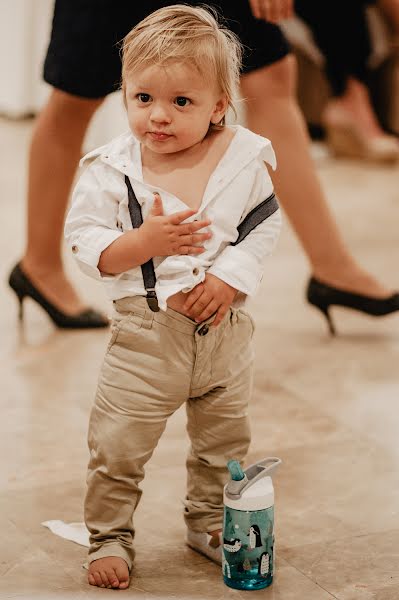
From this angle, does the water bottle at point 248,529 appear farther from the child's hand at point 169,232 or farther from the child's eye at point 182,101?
the child's eye at point 182,101

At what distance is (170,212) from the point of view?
5.15 feet

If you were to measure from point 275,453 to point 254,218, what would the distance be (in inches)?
23.4

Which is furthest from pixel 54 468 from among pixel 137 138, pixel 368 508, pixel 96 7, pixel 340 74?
pixel 340 74

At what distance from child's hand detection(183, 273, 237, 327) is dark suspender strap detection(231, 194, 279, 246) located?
0.08 m

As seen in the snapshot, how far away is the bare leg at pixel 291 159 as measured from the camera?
2.46 meters

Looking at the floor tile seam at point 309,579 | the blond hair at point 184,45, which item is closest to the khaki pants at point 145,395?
the floor tile seam at point 309,579

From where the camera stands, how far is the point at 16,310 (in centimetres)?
282

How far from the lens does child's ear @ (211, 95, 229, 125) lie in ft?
5.22

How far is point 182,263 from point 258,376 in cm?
91

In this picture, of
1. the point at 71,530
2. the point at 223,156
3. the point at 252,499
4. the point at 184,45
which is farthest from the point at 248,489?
the point at 184,45

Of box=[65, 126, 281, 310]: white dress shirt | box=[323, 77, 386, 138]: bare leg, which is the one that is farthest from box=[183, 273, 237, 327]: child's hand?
box=[323, 77, 386, 138]: bare leg

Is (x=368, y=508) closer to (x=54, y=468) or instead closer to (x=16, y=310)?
(x=54, y=468)

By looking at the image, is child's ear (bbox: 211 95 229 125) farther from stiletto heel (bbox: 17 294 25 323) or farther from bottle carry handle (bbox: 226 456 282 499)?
stiletto heel (bbox: 17 294 25 323)

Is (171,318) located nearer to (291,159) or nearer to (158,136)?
(158,136)
